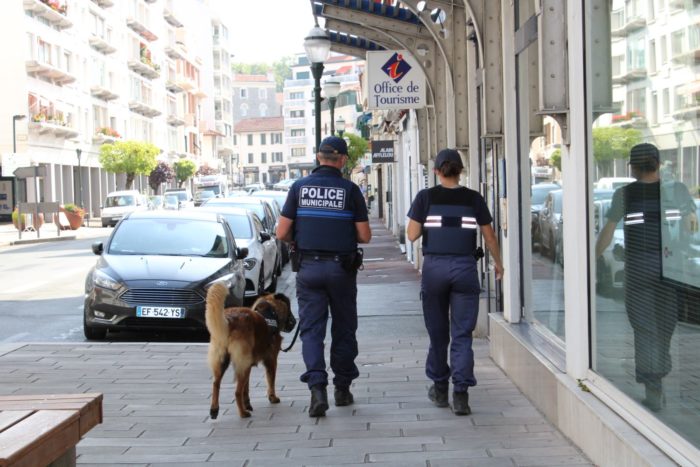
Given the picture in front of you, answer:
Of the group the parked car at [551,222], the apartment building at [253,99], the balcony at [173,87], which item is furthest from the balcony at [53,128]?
the apartment building at [253,99]

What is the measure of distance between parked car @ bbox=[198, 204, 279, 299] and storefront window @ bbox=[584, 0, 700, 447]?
1092 cm

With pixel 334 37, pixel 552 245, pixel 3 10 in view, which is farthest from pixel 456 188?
pixel 3 10

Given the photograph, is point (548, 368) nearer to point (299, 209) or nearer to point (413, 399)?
point (413, 399)

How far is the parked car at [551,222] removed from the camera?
7.51 meters

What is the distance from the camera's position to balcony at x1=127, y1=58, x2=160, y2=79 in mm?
83625

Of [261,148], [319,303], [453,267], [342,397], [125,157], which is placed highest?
[261,148]

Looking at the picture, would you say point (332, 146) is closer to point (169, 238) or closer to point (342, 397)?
point (342, 397)

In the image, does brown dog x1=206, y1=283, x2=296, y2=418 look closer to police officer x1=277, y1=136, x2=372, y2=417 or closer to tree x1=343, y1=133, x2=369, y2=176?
police officer x1=277, y1=136, x2=372, y2=417

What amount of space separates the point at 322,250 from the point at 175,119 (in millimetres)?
95629

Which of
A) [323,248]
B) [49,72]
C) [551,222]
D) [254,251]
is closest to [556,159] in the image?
[551,222]

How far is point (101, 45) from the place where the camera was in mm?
73875

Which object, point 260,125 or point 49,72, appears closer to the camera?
point 49,72

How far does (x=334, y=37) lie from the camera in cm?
2212

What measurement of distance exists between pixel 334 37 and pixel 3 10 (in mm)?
40152
